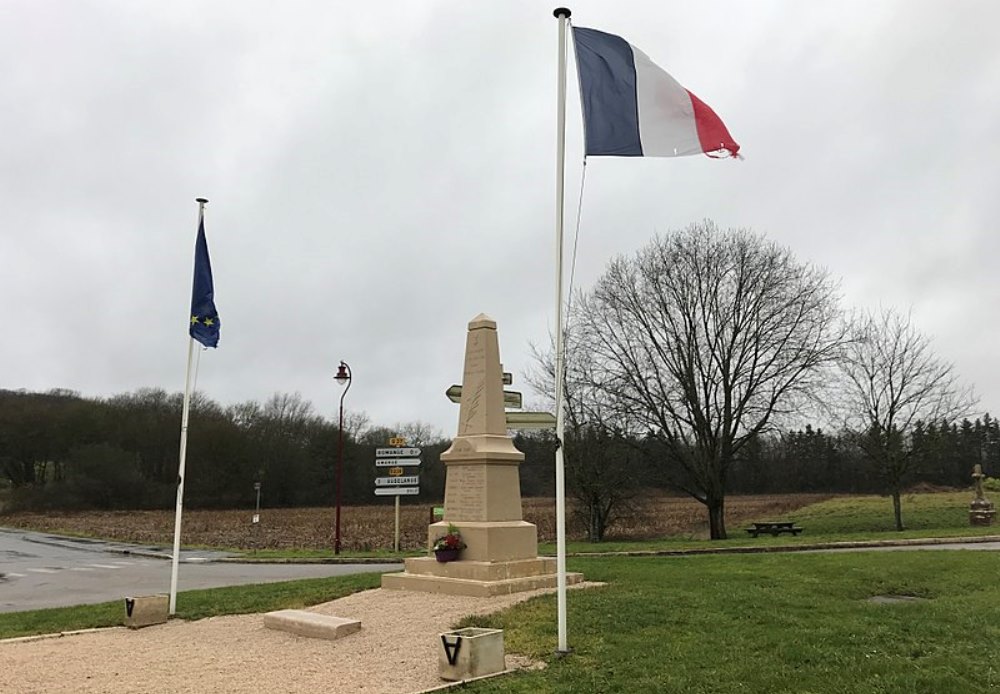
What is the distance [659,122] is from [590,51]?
968 millimetres

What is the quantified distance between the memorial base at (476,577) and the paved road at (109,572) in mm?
5932

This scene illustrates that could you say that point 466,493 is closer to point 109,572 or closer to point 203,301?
point 203,301

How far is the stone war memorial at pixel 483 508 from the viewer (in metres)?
10.8

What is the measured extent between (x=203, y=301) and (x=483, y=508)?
5263 millimetres

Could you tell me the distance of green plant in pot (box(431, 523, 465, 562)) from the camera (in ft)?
36.7

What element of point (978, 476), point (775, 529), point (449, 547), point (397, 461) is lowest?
point (775, 529)

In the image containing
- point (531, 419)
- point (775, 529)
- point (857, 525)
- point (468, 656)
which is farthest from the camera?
point (857, 525)

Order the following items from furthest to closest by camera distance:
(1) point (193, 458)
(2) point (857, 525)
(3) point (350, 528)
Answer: (1) point (193, 458), (3) point (350, 528), (2) point (857, 525)

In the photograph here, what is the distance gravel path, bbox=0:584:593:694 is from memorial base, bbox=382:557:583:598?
40 cm

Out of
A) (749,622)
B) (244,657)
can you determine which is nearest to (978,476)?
(749,622)

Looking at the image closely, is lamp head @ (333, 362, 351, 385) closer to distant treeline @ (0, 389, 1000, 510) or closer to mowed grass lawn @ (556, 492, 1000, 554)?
mowed grass lawn @ (556, 492, 1000, 554)

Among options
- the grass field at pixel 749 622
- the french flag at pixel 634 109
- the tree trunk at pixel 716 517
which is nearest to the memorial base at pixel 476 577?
the grass field at pixel 749 622

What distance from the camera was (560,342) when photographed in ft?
22.2

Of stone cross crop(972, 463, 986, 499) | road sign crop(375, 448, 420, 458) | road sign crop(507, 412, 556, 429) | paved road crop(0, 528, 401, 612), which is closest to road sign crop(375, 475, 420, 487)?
road sign crop(375, 448, 420, 458)
